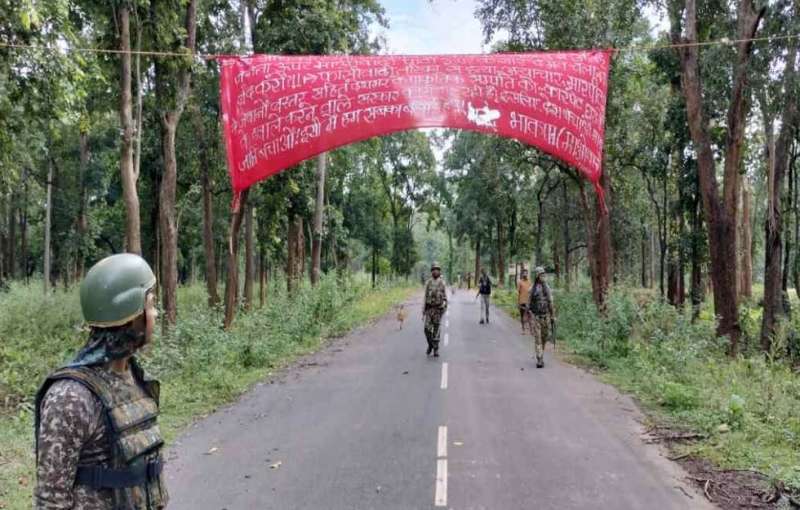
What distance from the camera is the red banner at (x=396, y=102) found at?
879 cm

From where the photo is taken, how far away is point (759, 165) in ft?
92.9

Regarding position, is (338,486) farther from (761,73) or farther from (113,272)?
(761,73)

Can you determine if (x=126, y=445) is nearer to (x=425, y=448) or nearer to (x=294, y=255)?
(x=425, y=448)

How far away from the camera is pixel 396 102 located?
29.4 ft

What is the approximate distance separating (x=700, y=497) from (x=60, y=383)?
17.8ft

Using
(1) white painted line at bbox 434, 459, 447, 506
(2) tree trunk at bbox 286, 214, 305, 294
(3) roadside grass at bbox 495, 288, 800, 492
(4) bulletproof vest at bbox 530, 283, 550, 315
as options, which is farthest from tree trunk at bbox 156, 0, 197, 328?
(3) roadside grass at bbox 495, 288, 800, 492

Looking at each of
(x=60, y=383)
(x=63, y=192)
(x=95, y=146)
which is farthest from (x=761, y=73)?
(x=63, y=192)

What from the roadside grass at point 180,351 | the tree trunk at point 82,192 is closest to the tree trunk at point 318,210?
the roadside grass at point 180,351

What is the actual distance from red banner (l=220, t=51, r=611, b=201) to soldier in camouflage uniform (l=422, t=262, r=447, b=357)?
5115 mm

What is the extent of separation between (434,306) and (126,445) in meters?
11.3

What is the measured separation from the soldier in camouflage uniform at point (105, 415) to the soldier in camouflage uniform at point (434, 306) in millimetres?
11109

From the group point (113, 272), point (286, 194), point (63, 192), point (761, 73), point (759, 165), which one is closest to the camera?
point (113, 272)

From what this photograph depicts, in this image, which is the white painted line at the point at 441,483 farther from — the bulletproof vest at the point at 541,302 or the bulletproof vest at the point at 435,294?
the bulletproof vest at the point at 435,294

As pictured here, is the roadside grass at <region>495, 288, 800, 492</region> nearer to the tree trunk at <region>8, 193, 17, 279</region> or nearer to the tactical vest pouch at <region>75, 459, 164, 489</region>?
the tactical vest pouch at <region>75, 459, 164, 489</region>
